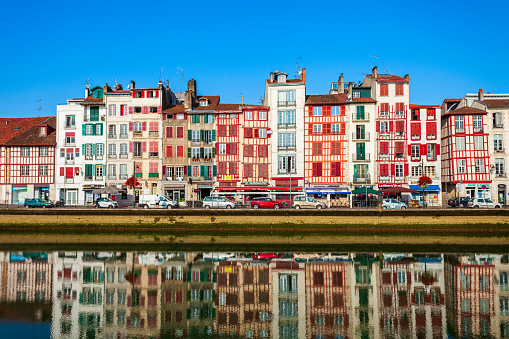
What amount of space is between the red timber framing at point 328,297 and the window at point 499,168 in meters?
34.8

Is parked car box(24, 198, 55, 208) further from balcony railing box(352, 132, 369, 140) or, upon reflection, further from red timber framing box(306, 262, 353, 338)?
balcony railing box(352, 132, 369, 140)

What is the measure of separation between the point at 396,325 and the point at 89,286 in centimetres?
1546

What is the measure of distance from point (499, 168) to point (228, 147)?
32.7 m

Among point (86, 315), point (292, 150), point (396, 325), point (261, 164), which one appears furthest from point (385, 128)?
point (86, 315)

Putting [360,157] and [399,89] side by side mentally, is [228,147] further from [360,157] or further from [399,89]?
[399,89]

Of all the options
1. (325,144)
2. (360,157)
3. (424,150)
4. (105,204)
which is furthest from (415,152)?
(105,204)

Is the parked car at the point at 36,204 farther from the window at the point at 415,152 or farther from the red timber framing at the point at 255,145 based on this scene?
the window at the point at 415,152

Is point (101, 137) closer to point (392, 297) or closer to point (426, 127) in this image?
point (426, 127)

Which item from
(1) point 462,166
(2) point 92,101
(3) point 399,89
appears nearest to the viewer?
(1) point 462,166

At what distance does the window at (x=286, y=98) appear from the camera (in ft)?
186

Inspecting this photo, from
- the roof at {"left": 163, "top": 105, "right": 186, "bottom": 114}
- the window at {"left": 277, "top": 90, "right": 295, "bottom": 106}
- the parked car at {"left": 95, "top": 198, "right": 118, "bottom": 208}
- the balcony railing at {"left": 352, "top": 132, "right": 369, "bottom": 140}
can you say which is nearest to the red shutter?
the balcony railing at {"left": 352, "top": 132, "right": 369, "bottom": 140}

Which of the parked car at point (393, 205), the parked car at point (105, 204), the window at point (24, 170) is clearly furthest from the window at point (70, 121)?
the parked car at point (393, 205)

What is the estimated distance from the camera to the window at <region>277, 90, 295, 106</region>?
56.6 meters

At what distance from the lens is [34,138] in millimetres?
59469
